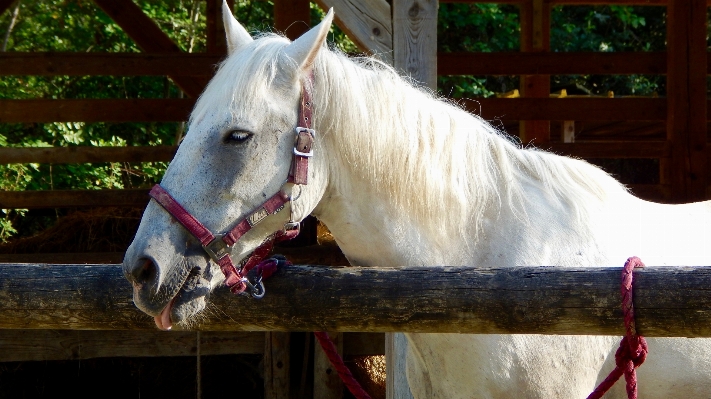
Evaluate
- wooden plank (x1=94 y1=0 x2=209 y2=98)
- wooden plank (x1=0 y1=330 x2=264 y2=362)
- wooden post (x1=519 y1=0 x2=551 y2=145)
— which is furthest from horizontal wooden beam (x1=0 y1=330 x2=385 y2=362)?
wooden post (x1=519 y1=0 x2=551 y2=145)

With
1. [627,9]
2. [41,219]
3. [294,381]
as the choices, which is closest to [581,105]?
[294,381]

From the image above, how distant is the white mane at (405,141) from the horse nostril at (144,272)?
43 centimetres

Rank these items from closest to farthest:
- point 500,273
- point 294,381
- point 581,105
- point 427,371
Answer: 1. point 500,273
2. point 427,371
3. point 294,381
4. point 581,105

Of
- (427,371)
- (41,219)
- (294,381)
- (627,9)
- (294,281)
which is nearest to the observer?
(294,281)

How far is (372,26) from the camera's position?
3330mm

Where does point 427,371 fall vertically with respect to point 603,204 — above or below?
below

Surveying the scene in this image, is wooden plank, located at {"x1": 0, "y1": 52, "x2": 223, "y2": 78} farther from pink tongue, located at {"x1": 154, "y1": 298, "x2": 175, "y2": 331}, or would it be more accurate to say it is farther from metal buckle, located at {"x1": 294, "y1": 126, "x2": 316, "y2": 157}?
pink tongue, located at {"x1": 154, "y1": 298, "x2": 175, "y2": 331}

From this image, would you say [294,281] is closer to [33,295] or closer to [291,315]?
[291,315]

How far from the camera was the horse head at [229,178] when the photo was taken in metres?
1.87

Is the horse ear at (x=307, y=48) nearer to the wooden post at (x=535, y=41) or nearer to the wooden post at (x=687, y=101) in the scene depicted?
the wooden post at (x=687, y=101)

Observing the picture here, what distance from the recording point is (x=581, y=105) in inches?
226

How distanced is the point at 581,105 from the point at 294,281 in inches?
175

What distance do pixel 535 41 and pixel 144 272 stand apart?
6024 millimetres

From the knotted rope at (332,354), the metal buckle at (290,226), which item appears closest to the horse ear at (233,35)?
the metal buckle at (290,226)
